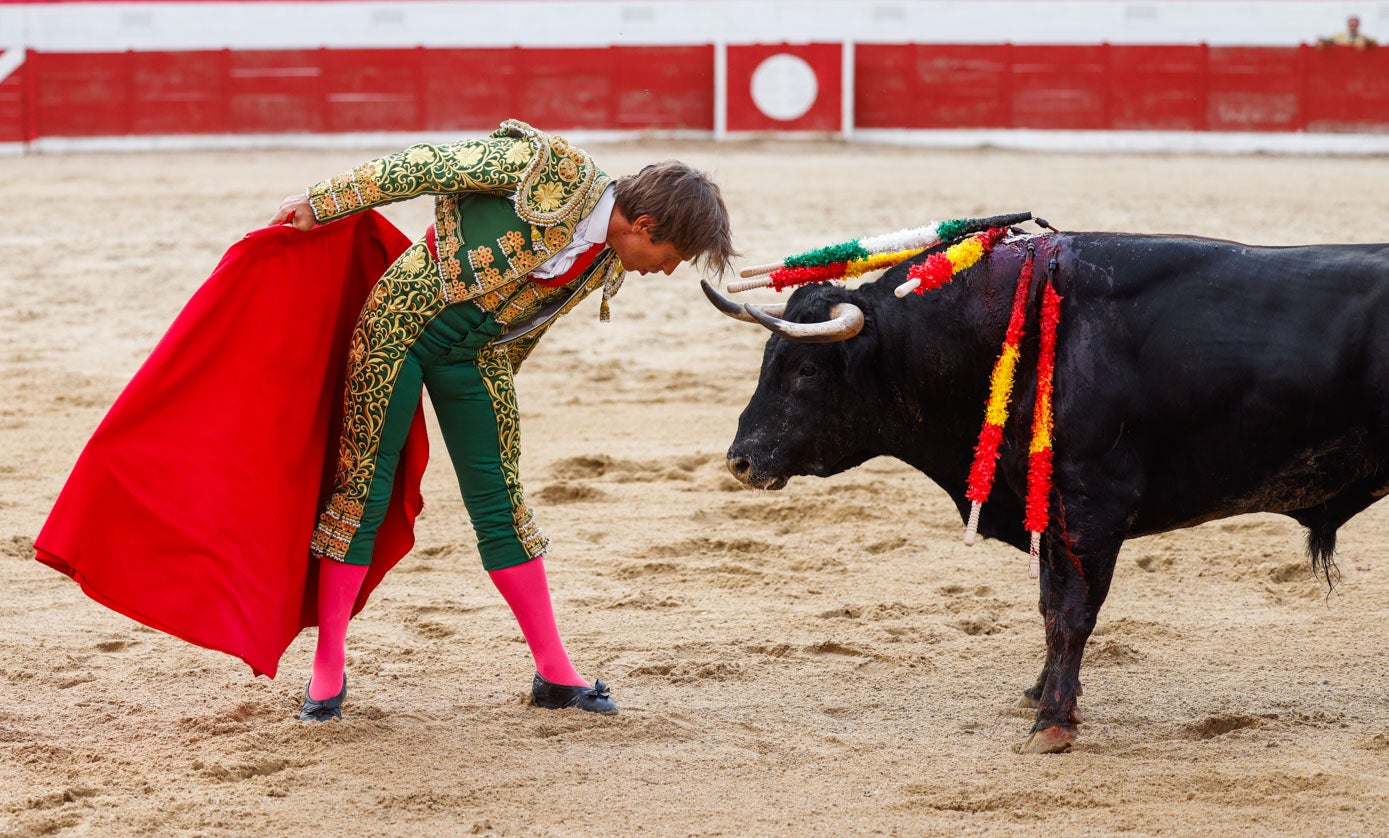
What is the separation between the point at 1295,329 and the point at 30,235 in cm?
786

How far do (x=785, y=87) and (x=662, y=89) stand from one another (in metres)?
1.19

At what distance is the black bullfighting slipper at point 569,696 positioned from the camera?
3129 mm

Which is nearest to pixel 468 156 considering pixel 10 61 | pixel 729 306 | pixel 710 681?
pixel 729 306

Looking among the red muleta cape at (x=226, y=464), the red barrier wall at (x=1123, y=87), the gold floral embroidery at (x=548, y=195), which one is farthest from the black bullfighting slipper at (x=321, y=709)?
the red barrier wall at (x=1123, y=87)

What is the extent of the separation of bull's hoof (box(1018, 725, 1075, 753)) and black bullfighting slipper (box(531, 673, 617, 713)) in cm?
80

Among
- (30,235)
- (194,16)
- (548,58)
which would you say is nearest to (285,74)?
(194,16)

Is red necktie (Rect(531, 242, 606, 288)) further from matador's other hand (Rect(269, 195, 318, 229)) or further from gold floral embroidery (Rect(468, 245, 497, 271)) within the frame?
matador's other hand (Rect(269, 195, 318, 229))

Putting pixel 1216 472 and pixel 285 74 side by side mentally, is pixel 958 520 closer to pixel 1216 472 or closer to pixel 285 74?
pixel 1216 472

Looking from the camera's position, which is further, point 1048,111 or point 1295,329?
point 1048,111

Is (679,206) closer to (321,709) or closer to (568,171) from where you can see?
(568,171)

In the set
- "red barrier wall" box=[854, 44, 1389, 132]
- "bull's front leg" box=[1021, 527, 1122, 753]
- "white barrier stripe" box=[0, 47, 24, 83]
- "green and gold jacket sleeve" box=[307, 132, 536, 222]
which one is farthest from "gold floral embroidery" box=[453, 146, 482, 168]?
"white barrier stripe" box=[0, 47, 24, 83]

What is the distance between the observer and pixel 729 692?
3.28 meters

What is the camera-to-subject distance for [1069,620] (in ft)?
9.61

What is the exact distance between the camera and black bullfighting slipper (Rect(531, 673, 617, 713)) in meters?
3.13
